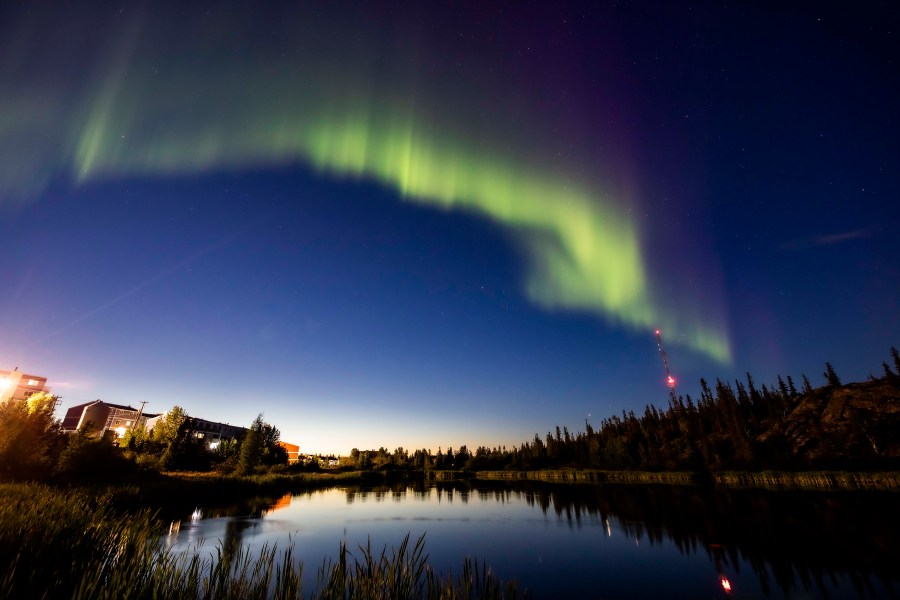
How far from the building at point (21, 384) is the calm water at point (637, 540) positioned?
158549 mm

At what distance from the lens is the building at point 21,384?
144337 mm

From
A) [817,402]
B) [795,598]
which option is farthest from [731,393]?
[795,598]

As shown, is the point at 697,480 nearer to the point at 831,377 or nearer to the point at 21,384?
the point at 831,377

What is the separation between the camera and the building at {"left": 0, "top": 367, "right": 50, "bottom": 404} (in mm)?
144337

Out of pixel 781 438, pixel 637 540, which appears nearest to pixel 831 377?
pixel 781 438

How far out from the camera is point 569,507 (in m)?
63.8

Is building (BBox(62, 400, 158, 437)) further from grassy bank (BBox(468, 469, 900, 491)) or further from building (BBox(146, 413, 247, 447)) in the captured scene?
grassy bank (BBox(468, 469, 900, 491))

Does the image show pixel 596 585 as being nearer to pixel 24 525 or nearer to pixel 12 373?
pixel 24 525

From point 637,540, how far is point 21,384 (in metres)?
239

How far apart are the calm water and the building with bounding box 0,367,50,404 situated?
520 ft

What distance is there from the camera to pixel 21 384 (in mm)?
164750

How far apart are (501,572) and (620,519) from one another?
101 ft

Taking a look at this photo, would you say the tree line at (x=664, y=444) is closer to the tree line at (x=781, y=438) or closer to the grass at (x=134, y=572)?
the tree line at (x=781, y=438)

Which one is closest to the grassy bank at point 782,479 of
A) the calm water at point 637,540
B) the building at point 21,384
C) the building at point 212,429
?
the calm water at point 637,540
